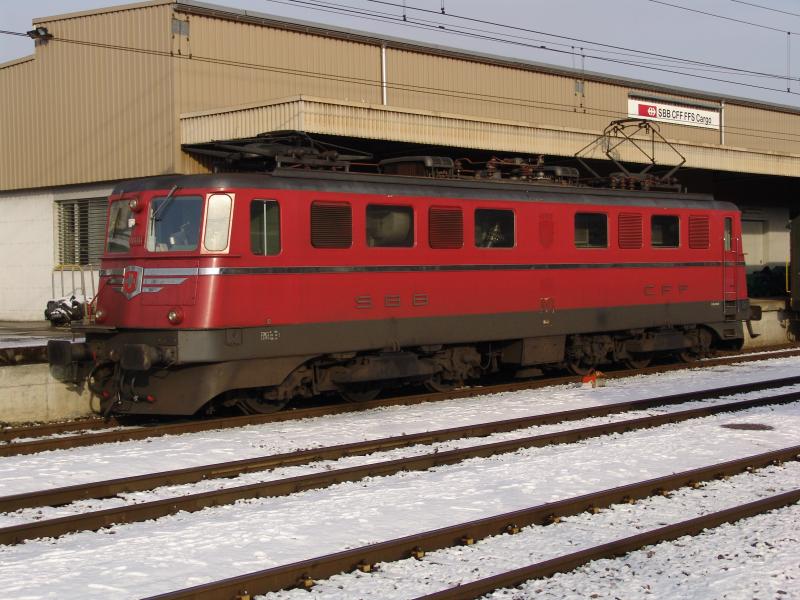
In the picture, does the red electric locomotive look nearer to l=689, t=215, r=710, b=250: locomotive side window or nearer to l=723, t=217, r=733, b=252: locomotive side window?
l=689, t=215, r=710, b=250: locomotive side window

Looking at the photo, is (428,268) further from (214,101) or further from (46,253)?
(46,253)

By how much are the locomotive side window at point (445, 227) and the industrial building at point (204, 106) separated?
7.28 meters

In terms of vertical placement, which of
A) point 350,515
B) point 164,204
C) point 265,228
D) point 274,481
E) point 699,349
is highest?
point 164,204

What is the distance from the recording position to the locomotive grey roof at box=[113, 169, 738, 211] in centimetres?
1293

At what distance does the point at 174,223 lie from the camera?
1282 cm

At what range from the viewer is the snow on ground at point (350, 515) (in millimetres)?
6922

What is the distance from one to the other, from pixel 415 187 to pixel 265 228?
2.73 metres

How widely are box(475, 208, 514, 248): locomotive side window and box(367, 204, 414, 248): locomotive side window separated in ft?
4.57

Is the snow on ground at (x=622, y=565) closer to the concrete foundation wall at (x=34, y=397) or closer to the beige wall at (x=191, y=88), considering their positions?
the concrete foundation wall at (x=34, y=397)

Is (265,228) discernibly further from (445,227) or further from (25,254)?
(25,254)

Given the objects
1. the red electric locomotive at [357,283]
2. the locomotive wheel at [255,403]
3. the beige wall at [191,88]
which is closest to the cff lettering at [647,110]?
the beige wall at [191,88]

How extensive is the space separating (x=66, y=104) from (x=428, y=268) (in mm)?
17534

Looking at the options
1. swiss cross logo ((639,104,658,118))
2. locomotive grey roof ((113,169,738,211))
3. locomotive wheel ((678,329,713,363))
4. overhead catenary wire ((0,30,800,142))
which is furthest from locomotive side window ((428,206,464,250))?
swiss cross logo ((639,104,658,118))

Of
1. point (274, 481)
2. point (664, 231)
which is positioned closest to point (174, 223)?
point (274, 481)
